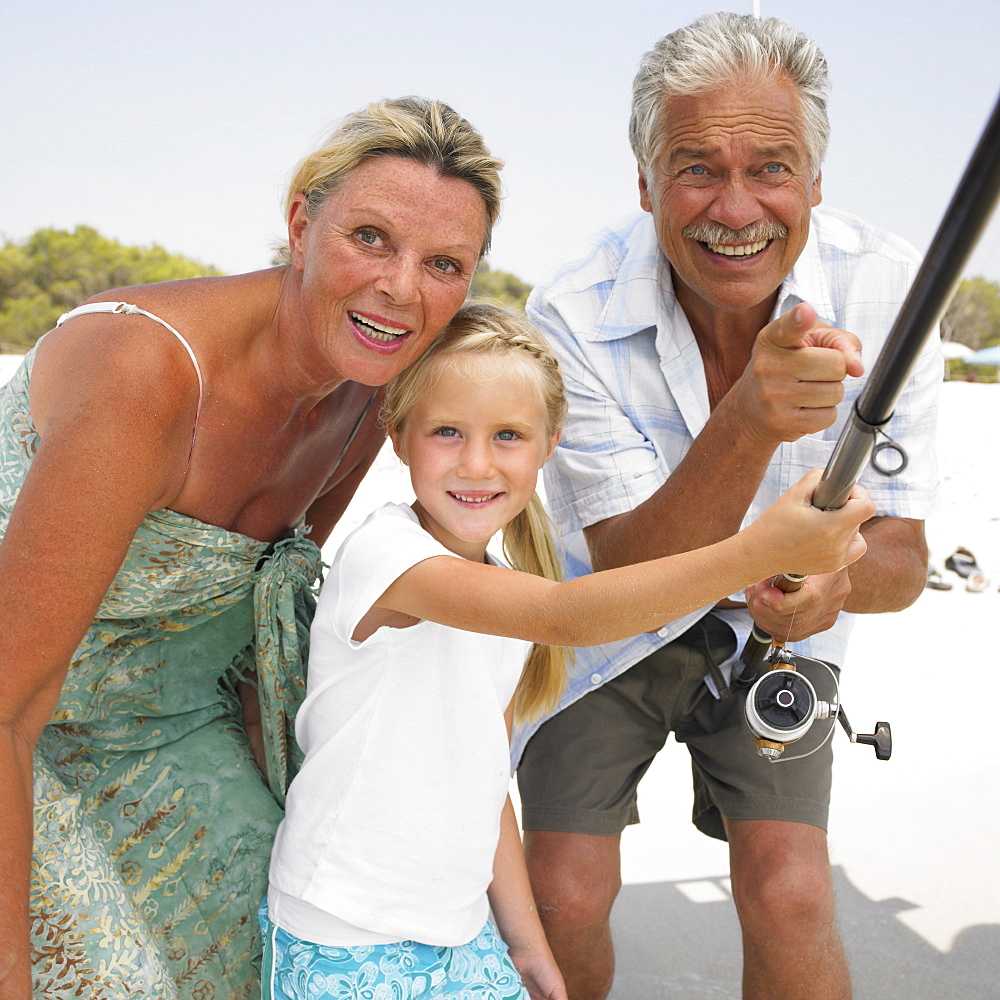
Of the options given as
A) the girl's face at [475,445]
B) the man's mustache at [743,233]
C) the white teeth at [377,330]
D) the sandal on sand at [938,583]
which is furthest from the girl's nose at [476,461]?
the sandal on sand at [938,583]

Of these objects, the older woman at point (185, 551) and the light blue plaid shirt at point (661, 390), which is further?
the light blue plaid shirt at point (661, 390)

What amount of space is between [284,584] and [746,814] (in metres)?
1.23

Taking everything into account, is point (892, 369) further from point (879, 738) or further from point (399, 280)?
point (879, 738)

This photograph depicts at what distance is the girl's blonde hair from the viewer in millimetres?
2119

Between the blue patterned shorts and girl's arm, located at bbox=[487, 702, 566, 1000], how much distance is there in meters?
0.20

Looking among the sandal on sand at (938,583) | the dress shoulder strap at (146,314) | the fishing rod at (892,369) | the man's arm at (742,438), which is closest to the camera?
the fishing rod at (892,369)

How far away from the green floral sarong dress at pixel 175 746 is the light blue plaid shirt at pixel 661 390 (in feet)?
2.43

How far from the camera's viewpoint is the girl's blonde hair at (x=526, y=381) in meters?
2.12

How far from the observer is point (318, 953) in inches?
73.3

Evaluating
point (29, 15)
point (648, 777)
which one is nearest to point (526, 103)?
point (29, 15)

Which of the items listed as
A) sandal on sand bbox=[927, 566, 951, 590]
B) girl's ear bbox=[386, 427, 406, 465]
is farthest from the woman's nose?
sandal on sand bbox=[927, 566, 951, 590]

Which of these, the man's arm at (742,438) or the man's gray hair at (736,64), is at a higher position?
the man's gray hair at (736,64)

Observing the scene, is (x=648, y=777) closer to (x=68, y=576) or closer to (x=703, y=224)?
(x=703, y=224)

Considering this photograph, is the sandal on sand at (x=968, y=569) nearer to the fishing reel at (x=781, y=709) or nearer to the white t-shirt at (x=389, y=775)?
the fishing reel at (x=781, y=709)
